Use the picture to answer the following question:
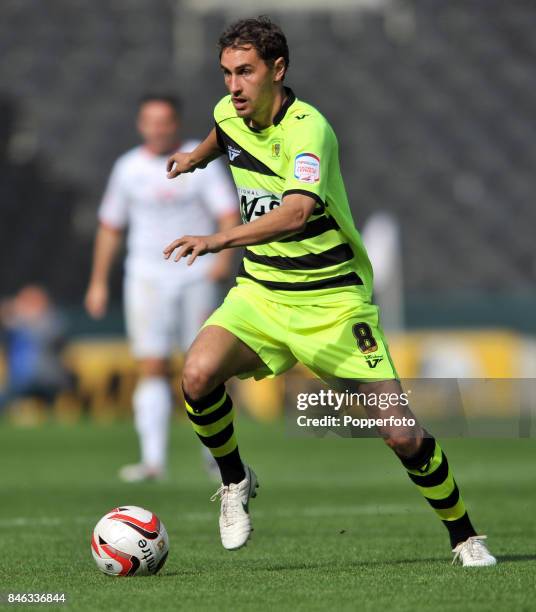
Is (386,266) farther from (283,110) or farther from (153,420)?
(283,110)

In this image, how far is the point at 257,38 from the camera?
16.8 feet

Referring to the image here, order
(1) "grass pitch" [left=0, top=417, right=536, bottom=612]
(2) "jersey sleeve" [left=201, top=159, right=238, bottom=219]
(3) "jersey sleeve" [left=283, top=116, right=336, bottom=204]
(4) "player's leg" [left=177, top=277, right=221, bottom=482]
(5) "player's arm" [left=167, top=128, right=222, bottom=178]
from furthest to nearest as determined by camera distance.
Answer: (4) "player's leg" [left=177, top=277, right=221, bottom=482]
(2) "jersey sleeve" [left=201, top=159, right=238, bottom=219]
(5) "player's arm" [left=167, top=128, right=222, bottom=178]
(3) "jersey sleeve" [left=283, top=116, right=336, bottom=204]
(1) "grass pitch" [left=0, top=417, right=536, bottom=612]

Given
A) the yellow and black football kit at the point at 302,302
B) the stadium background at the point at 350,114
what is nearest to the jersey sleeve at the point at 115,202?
the yellow and black football kit at the point at 302,302

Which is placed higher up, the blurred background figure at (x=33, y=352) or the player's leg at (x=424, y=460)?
the player's leg at (x=424, y=460)

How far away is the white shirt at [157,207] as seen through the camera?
30.7 ft

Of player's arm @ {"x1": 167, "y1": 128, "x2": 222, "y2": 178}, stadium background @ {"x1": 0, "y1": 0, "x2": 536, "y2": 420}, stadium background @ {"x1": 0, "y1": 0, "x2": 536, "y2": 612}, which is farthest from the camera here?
stadium background @ {"x1": 0, "y1": 0, "x2": 536, "y2": 420}

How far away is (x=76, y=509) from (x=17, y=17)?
15.8 meters

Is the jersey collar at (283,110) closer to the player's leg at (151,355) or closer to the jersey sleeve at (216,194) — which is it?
the jersey sleeve at (216,194)

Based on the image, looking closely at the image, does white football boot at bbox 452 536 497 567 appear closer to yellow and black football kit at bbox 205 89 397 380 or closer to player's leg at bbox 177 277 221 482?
yellow and black football kit at bbox 205 89 397 380

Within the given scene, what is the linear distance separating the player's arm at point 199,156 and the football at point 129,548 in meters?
1.49

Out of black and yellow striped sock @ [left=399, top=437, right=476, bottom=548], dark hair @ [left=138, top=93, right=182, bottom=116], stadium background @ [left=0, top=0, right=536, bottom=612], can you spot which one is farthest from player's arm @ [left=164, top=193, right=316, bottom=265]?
stadium background @ [left=0, top=0, right=536, bottom=612]

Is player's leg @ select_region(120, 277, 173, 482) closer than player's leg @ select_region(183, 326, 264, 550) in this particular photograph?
No

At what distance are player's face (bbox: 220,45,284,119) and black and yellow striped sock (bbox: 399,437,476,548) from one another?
1.39 m

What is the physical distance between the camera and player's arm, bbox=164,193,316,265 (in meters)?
4.60
